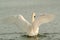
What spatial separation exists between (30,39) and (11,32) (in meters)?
2.20

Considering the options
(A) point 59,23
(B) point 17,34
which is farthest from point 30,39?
(A) point 59,23

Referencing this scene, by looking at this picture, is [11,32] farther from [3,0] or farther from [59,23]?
[3,0]

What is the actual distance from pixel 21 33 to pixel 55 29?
7.31ft

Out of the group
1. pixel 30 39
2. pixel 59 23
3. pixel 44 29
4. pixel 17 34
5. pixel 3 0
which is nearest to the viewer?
pixel 30 39

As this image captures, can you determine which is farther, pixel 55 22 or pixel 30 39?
pixel 55 22

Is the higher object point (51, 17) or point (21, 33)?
point (51, 17)

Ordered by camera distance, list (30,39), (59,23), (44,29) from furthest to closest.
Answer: (59,23) < (44,29) < (30,39)

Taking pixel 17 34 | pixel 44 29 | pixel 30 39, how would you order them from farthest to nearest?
1. pixel 44 29
2. pixel 17 34
3. pixel 30 39

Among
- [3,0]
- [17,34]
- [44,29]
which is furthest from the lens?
[3,0]

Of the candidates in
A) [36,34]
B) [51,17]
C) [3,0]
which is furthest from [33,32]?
[3,0]

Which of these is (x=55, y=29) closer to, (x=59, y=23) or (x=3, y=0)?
(x=59, y=23)

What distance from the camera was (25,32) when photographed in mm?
17703

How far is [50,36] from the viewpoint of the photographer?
16297mm

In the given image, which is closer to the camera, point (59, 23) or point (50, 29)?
point (50, 29)
